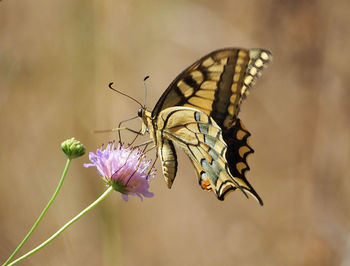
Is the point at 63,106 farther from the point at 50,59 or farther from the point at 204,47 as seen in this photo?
the point at 204,47

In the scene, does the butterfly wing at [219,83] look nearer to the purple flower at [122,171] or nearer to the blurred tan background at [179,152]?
the purple flower at [122,171]

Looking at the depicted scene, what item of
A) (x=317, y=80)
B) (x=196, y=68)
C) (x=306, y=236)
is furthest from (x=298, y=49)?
(x=196, y=68)

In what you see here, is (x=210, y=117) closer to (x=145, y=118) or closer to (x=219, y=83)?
(x=219, y=83)

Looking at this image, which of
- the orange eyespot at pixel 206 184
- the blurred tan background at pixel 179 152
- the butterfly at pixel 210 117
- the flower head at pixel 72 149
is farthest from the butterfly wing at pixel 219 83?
the blurred tan background at pixel 179 152

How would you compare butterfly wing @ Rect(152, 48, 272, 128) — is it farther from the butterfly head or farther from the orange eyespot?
the orange eyespot

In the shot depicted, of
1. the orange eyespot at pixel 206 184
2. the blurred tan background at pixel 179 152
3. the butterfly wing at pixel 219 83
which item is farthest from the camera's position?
the blurred tan background at pixel 179 152

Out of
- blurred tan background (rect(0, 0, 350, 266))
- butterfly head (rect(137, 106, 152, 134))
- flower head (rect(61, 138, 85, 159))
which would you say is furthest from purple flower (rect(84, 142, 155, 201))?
blurred tan background (rect(0, 0, 350, 266))
